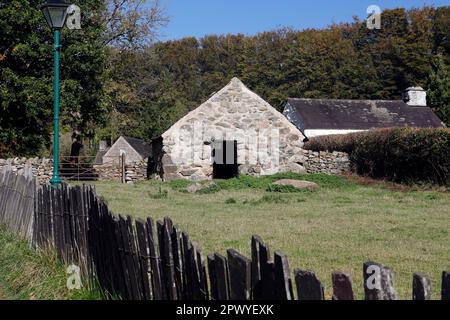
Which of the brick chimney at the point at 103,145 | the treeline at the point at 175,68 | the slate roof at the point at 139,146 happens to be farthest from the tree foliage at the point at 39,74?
the brick chimney at the point at 103,145

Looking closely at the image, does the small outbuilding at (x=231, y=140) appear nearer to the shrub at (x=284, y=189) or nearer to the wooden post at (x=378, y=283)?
the shrub at (x=284, y=189)

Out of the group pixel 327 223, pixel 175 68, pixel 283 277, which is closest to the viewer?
pixel 283 277

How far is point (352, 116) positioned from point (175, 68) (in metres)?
34.6

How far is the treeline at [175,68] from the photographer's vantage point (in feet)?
85.4

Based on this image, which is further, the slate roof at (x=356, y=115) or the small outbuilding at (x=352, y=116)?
the slate roof at (x=356, y=115)

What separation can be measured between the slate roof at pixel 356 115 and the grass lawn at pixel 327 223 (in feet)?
58.4

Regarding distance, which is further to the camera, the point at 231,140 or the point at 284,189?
the point at 231,140

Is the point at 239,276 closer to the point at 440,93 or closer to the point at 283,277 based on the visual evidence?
the point at 283,277

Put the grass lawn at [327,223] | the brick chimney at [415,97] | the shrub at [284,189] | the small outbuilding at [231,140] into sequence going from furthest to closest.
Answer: the brick chimney at [415,97] → the small outbuilding at [231,140] → the shrub at [284,189] → the grass lawn at [327,223]

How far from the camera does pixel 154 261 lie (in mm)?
5305

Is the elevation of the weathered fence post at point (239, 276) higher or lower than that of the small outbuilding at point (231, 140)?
lower

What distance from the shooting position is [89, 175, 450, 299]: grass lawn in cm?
825

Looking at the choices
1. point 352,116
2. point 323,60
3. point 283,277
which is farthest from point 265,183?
point 323,60
